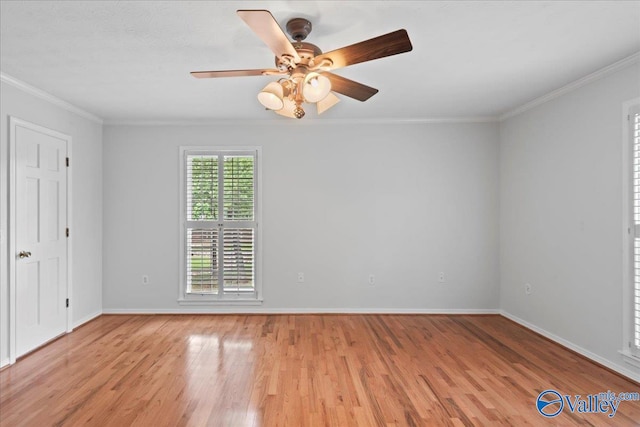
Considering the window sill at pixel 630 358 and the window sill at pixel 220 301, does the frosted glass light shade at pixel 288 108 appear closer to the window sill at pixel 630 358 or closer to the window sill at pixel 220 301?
the window sill at pixel 220 301

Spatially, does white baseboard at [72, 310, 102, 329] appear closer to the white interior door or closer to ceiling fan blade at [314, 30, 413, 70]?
the white interior door

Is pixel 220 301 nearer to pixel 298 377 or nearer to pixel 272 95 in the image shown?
pixel 298 377

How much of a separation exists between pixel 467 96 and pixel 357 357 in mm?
3011

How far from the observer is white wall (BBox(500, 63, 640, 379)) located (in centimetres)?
302

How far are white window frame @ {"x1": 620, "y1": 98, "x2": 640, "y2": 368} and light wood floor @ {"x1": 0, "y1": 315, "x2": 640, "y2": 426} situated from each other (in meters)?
0.35

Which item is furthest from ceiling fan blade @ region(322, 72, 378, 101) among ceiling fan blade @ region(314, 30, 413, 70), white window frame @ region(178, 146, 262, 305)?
white window frame @ region(178, 146, 262, 305)

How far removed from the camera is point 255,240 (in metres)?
4.71

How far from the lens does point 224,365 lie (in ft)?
10.2

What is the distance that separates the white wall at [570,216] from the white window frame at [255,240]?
333cm

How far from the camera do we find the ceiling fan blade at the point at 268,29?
1540mm

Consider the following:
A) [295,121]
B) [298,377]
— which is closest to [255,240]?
[295,121]

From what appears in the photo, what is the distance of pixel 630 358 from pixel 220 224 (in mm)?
4485

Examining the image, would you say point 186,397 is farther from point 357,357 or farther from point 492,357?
point 492,357

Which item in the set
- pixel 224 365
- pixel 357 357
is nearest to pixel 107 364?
pixel 224 365
